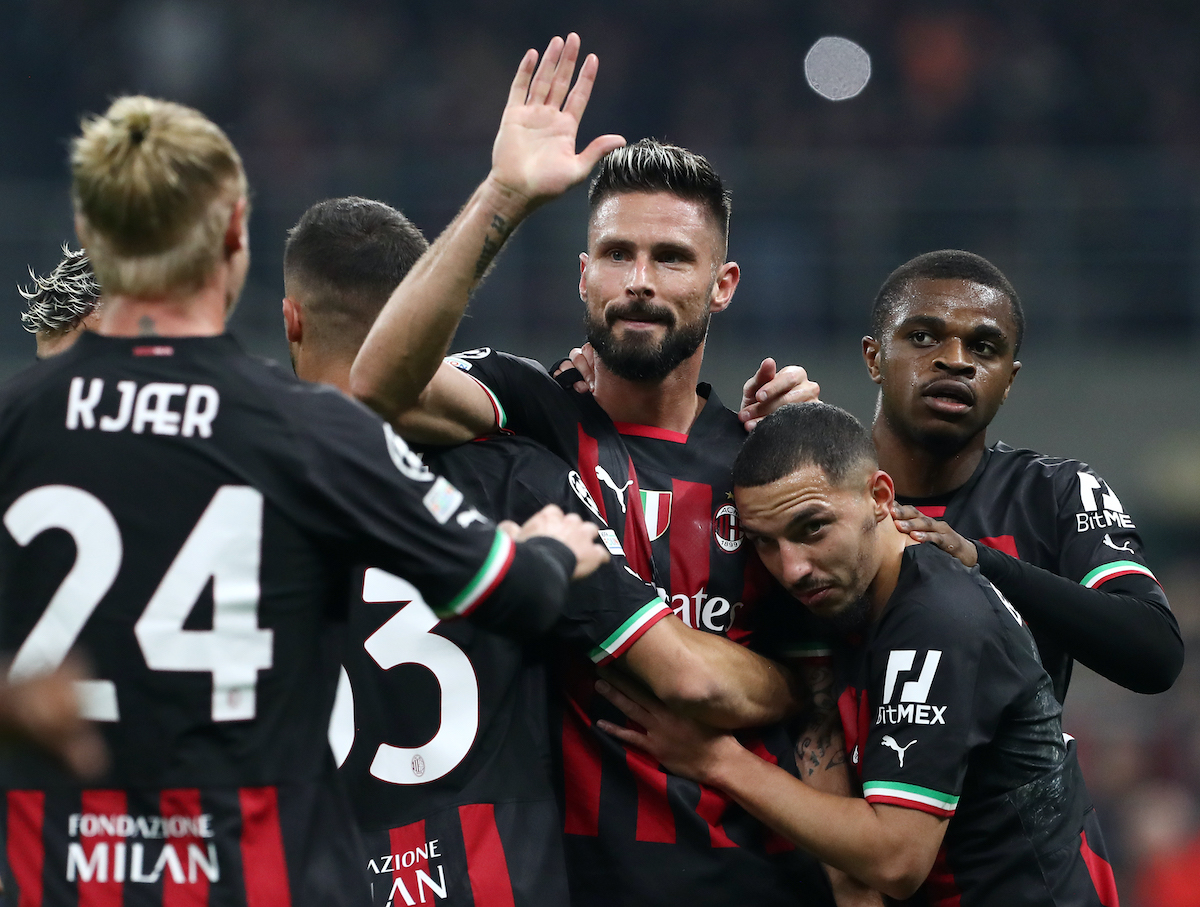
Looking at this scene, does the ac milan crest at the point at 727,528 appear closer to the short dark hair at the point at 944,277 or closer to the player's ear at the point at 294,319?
the short dark hair at the point at 944,277

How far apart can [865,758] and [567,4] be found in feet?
Answer: 48.4

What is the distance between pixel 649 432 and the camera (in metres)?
3.94

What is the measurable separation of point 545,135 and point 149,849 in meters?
1.95

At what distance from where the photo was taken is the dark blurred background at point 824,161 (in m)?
13.0

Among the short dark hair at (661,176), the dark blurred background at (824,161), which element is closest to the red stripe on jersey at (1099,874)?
the short dark hair at (661,176)

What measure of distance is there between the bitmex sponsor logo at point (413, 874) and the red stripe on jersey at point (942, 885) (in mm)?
1293

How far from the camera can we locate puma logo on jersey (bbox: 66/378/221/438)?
249 cm

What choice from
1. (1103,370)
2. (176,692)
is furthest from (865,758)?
(1103,370)

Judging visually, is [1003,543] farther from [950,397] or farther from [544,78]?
[544,78]

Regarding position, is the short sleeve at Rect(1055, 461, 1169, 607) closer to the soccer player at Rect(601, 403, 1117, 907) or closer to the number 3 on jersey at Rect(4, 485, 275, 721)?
the soccer player at Rect(601, 403, 1117, 907)

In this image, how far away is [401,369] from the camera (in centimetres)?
330

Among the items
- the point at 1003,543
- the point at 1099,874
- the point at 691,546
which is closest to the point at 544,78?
the point at 691,546

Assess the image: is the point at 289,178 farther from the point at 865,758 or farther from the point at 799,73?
the point at 865,758

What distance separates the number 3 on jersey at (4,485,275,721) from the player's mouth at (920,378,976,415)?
238 cm
